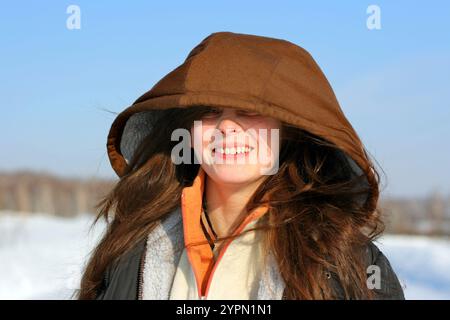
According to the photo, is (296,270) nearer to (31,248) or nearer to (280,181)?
(280,181)

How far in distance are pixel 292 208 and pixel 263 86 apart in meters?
0.51

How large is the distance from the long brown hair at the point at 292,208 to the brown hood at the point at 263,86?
12cm

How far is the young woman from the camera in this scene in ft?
6.30

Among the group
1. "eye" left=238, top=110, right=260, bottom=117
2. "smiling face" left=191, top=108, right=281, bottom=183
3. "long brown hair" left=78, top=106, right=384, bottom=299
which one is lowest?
"long brown hair" left=78, top=106, right=384, bottom=299

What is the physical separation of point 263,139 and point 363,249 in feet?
1.71

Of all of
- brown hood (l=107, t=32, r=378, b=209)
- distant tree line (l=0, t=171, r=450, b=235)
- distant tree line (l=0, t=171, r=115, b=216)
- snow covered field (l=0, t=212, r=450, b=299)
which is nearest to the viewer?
brown hood (l=107, t=32, r=378, b=209)

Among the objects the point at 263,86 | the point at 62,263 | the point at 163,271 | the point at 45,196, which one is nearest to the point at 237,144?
the point at 263,86

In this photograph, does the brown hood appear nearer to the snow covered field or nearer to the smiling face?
the smiling face

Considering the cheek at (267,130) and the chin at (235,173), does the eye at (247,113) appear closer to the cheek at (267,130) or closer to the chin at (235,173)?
the cheek at (267,130)

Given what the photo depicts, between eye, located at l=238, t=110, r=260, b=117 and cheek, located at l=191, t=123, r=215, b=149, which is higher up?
eye, located at l=238, t=110, r=260, b=117

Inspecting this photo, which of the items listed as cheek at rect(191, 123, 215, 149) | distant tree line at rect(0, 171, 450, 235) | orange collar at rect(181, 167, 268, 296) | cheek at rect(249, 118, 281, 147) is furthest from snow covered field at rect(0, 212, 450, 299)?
distant tree line at rect(0, 171, 450, 235)

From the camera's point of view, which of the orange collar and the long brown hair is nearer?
the long brown hair

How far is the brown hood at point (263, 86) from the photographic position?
188 cm

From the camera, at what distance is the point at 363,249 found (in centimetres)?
201
